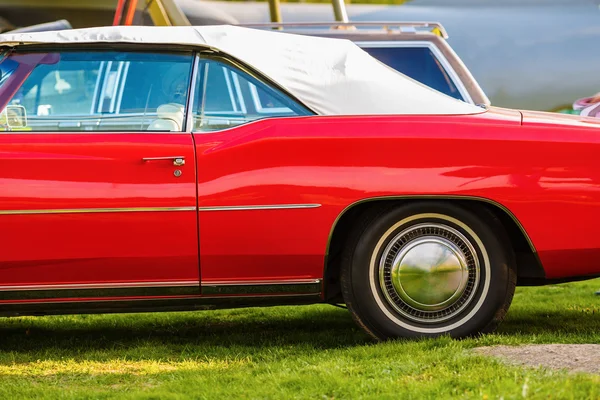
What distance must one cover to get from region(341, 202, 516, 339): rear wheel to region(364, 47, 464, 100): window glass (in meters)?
2.61

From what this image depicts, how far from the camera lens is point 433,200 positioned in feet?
15.7

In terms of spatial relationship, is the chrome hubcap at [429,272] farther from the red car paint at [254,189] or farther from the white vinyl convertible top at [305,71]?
the white vinyl convertible top at [305,71]

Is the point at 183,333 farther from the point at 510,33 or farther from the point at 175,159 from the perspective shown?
the point at 510,33

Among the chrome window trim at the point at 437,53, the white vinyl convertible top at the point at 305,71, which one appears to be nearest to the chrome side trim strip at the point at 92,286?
the white vinyl convertible top at the point at 305,71

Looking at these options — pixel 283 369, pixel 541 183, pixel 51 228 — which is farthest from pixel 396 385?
pixel 51 228

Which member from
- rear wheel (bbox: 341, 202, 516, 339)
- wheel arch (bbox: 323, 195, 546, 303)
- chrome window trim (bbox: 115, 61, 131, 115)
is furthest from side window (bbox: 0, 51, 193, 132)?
rear wheel (bbox: 341, 202, 516, 339)

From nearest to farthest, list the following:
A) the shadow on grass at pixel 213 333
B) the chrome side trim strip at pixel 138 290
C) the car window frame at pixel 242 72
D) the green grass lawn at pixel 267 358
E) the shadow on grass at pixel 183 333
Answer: the green grass lawn at pixel 267 358 → the chrome side trim strip at pixel 138 290 → the car window frame at pixel 242 72 → the shadow on grass at pixel 213 333 → the shadow on grass at pixel 183 333

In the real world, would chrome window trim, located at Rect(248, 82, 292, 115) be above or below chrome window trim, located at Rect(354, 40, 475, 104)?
below

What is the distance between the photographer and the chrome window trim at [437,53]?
23.7 feet

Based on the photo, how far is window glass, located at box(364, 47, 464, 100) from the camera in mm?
7363

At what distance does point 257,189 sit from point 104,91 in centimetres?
88

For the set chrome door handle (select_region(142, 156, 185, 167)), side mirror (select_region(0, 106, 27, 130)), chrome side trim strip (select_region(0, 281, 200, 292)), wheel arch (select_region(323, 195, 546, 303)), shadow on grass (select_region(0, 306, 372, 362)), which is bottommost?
shadow on grass (select_region(0, 306, 372, 362))

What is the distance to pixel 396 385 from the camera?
12.8 feet

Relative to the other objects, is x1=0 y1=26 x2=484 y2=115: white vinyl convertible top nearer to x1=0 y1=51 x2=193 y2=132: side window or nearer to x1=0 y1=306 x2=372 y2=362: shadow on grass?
x1=0 y1=51 x2=193 y2=132: side window
